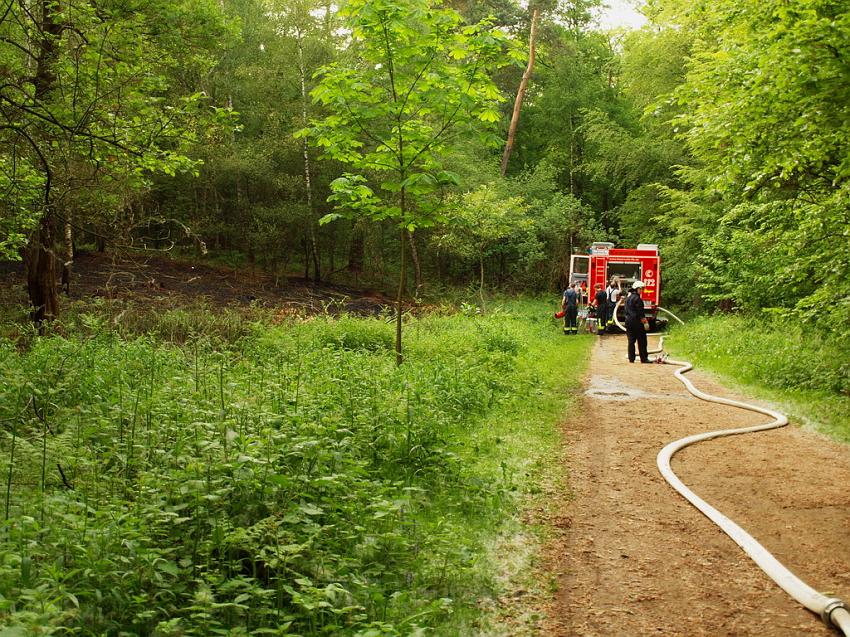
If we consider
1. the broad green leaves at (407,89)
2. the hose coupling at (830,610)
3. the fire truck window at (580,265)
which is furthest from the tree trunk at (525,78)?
the hose coupling at (830,610)

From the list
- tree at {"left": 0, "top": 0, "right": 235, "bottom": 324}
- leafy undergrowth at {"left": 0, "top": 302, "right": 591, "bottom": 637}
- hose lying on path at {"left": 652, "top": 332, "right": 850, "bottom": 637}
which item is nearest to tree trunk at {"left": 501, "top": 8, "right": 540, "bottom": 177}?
tree at {"left": 0, "top": 0, "right": 235, "bottom": 324}

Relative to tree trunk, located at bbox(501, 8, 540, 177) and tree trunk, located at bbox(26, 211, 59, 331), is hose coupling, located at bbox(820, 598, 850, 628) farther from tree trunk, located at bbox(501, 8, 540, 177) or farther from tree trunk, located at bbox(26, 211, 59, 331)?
tree trunk, located at bbox(501, 8, 540, 177)

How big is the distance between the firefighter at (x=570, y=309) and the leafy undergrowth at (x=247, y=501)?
547 inches

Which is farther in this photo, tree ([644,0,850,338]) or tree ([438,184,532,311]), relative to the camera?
tree ([438,184,532,311])

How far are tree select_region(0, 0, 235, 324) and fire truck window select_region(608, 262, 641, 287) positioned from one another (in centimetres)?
1668

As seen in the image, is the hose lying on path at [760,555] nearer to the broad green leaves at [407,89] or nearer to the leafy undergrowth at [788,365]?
the leafy undergrowth at [788,365]

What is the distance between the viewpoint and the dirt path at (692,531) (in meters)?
3.65

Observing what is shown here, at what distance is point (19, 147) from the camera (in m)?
7.79

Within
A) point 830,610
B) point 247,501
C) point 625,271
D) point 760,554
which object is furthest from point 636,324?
point 247,501

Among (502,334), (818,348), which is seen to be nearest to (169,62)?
(502,334)

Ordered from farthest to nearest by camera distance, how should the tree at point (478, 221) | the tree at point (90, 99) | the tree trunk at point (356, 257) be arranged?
the tree trunk at point (356, 257) < the tree at point (478, 221) < the tree at point (90, 99)

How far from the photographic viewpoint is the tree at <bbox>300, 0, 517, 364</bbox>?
8445mm

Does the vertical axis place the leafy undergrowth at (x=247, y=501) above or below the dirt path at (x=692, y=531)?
above

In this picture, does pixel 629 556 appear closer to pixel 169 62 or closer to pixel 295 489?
pixel 295 489
